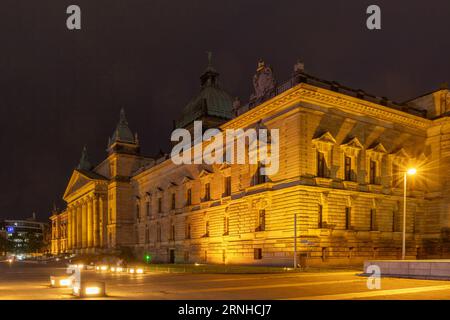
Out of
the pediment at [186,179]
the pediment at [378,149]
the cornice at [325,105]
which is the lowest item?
the pediment at [186,179]

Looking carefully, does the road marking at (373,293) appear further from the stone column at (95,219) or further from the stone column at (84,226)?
the stone column at (84,226)

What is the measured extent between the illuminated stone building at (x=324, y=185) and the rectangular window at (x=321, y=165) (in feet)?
0.41

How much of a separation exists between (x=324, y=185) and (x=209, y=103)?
44.7 meters

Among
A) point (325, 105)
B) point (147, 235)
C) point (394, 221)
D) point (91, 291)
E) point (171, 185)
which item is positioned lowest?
point (147, 235)

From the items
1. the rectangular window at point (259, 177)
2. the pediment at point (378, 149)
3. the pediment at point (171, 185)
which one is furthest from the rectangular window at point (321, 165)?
the pediment at point (171, 185)

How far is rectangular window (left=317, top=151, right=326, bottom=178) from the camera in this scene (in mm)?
43594

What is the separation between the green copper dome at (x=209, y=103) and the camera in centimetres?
8294

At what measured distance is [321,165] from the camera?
43875 millimetres

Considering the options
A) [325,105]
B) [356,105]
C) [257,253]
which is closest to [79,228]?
[257,253]

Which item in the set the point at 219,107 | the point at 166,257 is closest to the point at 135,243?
the point at 166,257

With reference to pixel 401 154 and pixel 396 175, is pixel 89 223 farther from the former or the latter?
pixel 401 154
